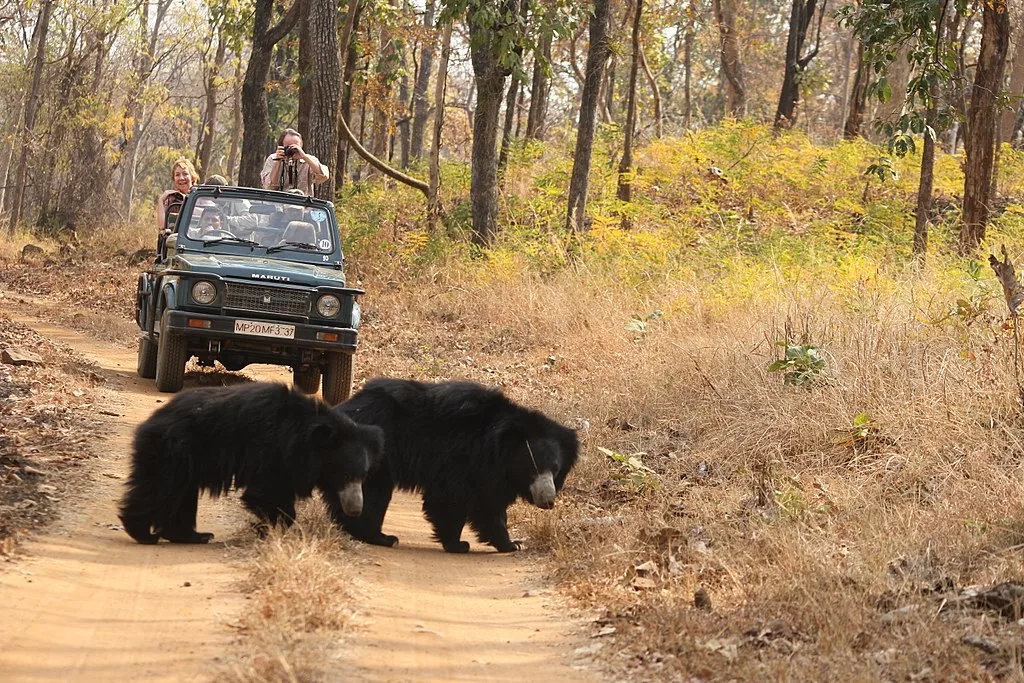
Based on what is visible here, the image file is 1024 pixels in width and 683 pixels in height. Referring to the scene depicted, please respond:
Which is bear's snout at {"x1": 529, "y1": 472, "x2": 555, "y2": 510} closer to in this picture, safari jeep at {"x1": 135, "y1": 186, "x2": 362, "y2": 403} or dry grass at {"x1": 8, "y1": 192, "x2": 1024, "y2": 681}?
dry grass at {"x1": 8, "y1": 192, "x2": 1024, "y2": 681}

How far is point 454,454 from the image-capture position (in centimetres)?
693

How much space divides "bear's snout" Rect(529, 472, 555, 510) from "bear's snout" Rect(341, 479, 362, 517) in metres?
1.05

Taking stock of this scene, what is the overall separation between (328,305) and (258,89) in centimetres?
1501

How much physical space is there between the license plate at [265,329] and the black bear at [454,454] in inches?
146

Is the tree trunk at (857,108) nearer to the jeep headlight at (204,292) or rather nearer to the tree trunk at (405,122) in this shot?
the tree trunk at (405,122)

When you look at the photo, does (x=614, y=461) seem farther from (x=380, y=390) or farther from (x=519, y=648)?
(x=519, y=648)

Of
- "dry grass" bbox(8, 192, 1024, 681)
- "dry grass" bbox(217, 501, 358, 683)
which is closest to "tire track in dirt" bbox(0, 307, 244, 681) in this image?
"dry grass" bbox(217, 501, 358, 683)

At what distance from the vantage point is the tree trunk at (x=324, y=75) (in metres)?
19.1

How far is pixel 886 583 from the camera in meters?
5.57

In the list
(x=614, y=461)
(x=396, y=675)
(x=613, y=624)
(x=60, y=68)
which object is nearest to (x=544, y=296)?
(x=614, y=461)

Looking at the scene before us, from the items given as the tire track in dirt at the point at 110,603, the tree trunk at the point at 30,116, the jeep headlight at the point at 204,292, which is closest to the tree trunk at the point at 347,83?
the tree trunk at the point at 30,116

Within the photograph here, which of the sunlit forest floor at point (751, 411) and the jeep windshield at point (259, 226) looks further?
the jeep windshield at point (259, 226)

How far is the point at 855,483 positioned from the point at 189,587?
3997mm

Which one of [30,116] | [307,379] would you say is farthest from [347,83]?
[307,379]
